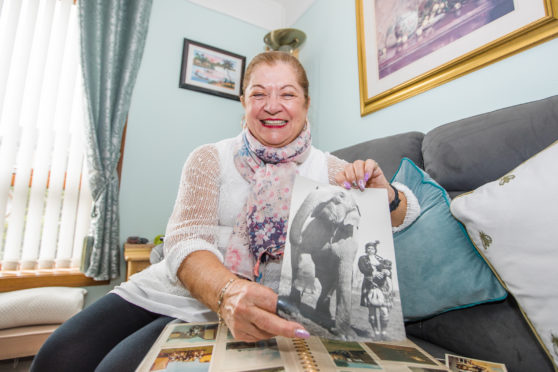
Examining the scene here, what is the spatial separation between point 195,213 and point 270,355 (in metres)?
0.40

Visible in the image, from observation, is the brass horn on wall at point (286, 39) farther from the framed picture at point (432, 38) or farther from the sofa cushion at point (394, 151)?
the sofa cushion at point (394, 151)

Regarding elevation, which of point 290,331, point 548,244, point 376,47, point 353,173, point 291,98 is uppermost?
point 376,47

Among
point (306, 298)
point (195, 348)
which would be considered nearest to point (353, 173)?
point (306, 298)

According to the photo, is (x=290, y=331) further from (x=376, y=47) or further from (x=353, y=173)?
(x=376, y=47)

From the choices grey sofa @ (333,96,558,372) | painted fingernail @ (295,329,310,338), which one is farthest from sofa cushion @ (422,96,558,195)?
painted fingernail @ (295,329,310,338)

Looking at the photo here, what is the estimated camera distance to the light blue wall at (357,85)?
956 millimetres

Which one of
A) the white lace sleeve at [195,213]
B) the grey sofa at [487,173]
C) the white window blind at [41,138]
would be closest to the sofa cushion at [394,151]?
the grey sofa at [487,173]

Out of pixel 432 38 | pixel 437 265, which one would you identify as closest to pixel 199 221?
pixel 437 265

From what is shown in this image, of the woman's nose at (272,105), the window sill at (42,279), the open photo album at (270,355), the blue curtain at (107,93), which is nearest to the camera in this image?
the open photo album at (270,355)

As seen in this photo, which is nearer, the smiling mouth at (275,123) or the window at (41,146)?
the smiling mouth at (275,123)

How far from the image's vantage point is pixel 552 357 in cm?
51

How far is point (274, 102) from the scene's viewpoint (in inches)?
31.9

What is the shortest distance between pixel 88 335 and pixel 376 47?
179 cm

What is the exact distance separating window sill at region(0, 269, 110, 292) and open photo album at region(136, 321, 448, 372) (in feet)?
5.32
